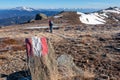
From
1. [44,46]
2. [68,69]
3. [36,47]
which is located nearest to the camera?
[36,47]

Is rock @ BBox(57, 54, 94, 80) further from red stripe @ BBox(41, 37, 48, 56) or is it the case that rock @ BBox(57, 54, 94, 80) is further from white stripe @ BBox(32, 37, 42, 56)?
white stripe @ BBox(32, 37, 42, 56)

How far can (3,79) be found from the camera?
2427 cm

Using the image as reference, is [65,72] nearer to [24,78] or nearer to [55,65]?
[55,65]

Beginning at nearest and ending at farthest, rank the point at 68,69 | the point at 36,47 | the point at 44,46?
the point at 36,47
the point at 44,46
the point at 68,69

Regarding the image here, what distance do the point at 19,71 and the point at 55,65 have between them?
329cm

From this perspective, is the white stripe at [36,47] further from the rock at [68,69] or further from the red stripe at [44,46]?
the rock at [68,69]

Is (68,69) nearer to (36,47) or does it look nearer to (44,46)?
(44,46)

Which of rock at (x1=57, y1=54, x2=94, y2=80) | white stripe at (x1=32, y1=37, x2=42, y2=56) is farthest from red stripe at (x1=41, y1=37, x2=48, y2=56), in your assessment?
rock at (x1=57, y1=54, x2=94, y2=80)

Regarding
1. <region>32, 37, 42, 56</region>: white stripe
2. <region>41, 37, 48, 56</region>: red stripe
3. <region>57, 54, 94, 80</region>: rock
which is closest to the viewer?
<region>32, 37, 42, 56</region>: white stripe

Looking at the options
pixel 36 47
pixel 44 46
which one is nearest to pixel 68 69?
pixel 44 46

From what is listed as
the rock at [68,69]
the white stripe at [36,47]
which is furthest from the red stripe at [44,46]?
the rock at [68,69]

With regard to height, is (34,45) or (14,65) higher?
(34,45)

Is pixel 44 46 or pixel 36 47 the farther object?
pixel 44 46

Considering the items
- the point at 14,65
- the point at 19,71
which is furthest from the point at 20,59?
the point at 19,71
